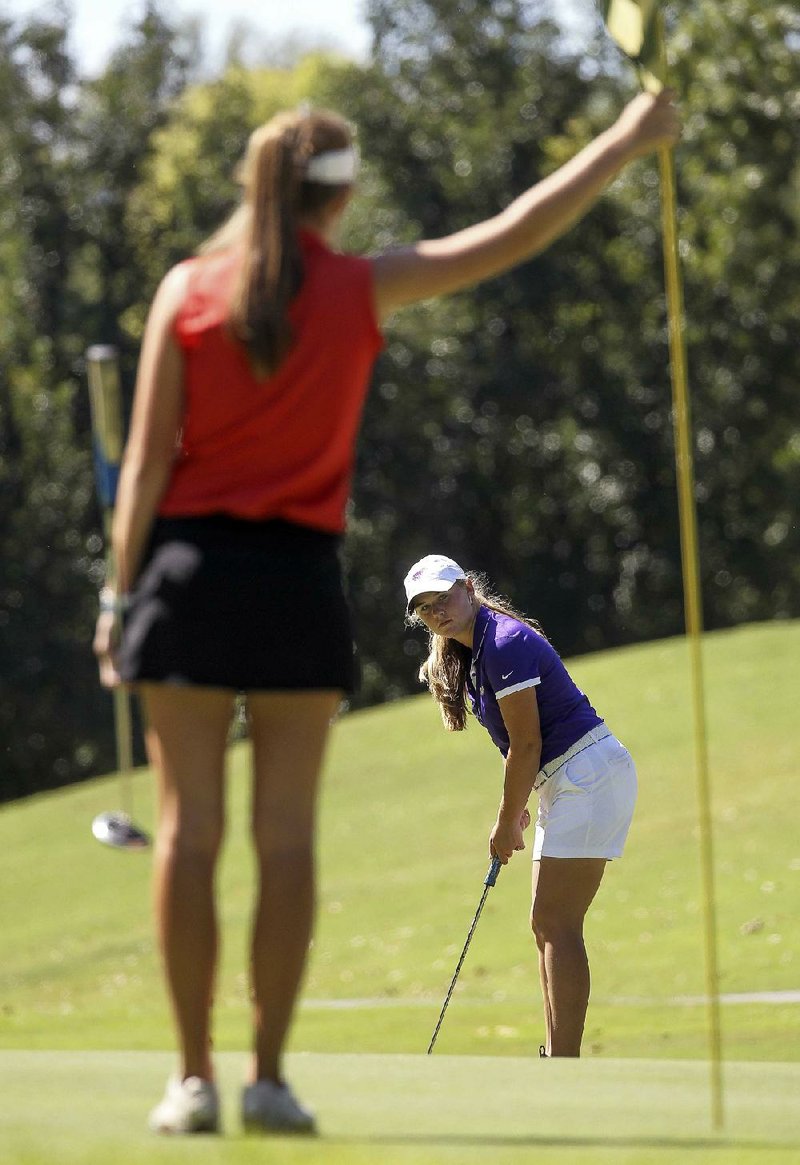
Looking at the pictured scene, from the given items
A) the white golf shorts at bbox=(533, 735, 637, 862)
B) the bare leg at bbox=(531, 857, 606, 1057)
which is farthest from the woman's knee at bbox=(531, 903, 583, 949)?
the white golf shorts at bbox=(533, 735, 637, 862)

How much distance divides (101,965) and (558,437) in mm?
28206

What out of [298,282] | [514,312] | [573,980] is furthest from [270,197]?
[514,312]

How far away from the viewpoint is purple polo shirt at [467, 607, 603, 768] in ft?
21.6

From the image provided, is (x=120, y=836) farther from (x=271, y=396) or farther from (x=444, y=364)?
(x=444, y=364)

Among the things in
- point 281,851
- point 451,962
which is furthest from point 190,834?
point 451,962

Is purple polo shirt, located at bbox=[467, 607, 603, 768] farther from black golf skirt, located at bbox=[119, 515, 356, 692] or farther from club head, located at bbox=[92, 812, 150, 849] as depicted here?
club head, located at bbox=[92, 812, 150, 849]

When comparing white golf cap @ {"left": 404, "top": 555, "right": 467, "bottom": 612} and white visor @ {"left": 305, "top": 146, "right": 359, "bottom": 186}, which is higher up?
white visor @ {"left": 305, "top": 146, "right": 359, "bottom": 186}

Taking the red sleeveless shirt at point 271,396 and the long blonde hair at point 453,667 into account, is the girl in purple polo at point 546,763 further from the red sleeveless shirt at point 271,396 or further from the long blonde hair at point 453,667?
the red sleeveless shirt at point 271,396

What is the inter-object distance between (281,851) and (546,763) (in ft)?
10.1

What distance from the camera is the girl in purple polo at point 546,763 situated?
6578mm

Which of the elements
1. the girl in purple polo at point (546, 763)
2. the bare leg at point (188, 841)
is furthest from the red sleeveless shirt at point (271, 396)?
the girl in purple polo at point (546, 763)

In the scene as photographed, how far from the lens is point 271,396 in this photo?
3.79 metres

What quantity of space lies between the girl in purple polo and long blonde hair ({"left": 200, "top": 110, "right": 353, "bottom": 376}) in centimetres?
279

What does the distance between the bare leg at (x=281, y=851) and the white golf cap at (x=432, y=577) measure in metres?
2.81
